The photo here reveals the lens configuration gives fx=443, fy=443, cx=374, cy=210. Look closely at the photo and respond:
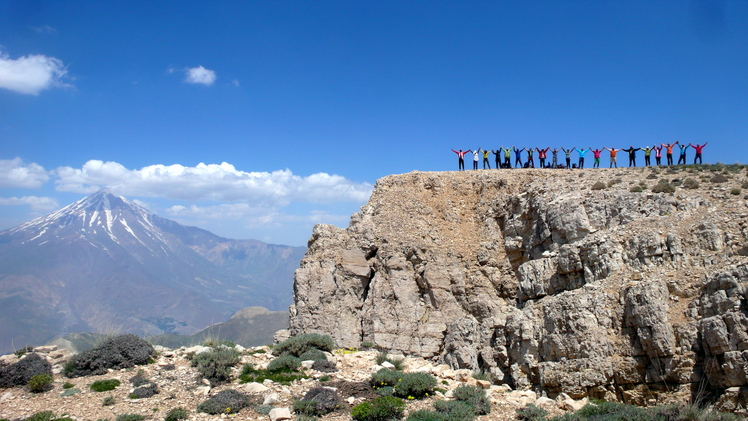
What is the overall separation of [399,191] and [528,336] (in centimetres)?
1294

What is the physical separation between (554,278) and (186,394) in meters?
16.7

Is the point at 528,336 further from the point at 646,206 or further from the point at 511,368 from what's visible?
the point at 646,206

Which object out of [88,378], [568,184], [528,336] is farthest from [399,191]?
[88,378]

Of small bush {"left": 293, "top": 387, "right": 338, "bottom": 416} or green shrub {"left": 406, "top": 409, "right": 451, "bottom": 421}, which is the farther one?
small bush {"left": 293, "top": 387, "right": 338, "bottom": 416}

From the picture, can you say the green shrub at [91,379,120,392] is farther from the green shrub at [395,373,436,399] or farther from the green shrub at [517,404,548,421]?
the green shrub at [517,404,548,421]

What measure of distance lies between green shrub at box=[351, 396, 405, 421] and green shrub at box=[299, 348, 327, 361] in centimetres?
517

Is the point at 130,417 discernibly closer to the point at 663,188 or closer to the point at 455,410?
the point at 455,410

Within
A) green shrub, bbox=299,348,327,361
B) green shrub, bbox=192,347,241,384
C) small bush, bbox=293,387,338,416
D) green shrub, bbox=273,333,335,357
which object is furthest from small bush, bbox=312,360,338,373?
green shrub, bbox=192,347,241,384

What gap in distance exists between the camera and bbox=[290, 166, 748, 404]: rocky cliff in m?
15.7

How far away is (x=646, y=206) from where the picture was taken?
69.0 feet

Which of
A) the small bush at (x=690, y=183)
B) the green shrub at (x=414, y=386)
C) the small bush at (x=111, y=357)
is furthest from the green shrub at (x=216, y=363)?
the small bush at (x=690, y=183)

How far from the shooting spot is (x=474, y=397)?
1488 cm

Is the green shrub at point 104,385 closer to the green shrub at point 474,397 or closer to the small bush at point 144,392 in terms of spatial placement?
the small bush at point 144,392

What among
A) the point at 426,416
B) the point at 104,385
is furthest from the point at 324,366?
the point at 104,385
